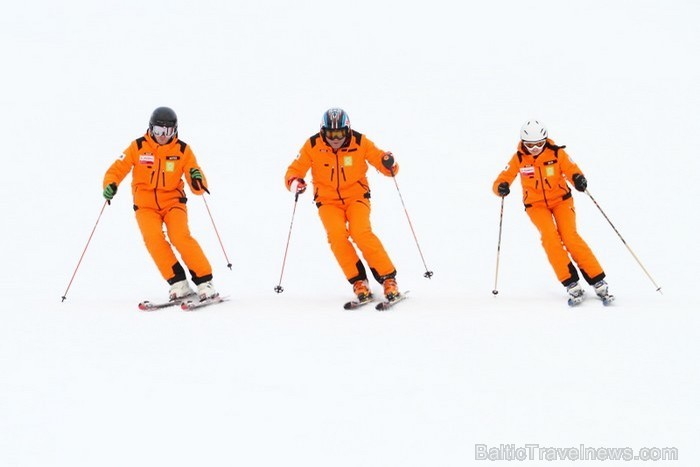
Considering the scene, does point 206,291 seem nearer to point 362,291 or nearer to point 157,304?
point 157,304

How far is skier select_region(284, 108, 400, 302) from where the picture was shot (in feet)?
23.4

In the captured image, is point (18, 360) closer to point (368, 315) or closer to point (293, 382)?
point (293, 382)

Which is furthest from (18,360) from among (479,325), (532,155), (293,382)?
(532,155)

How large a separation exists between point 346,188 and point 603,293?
2830mm

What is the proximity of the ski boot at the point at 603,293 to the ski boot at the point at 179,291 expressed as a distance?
429cm

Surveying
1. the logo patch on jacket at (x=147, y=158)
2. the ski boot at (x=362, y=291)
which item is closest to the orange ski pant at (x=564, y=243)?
the ski boot at (x=362, y=291)

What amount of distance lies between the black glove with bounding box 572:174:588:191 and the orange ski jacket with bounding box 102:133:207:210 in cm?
386

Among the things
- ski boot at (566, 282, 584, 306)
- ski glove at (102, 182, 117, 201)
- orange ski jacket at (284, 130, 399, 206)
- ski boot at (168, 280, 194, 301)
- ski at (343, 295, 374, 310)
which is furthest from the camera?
ski boot at (168, 280, 194, 301)

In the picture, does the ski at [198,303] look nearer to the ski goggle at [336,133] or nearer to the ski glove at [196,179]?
the ski glove at [196,179]

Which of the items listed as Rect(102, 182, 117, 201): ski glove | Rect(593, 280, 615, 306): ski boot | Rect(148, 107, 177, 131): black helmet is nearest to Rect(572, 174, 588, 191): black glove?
Rect(593, 280, 615, 306): ski boot

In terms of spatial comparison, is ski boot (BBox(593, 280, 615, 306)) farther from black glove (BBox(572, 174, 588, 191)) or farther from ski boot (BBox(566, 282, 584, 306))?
black glove (BBox(572, 174, 588, 191))

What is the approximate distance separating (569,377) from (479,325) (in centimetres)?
144

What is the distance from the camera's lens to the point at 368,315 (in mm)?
6656

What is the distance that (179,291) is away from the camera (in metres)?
7.46
